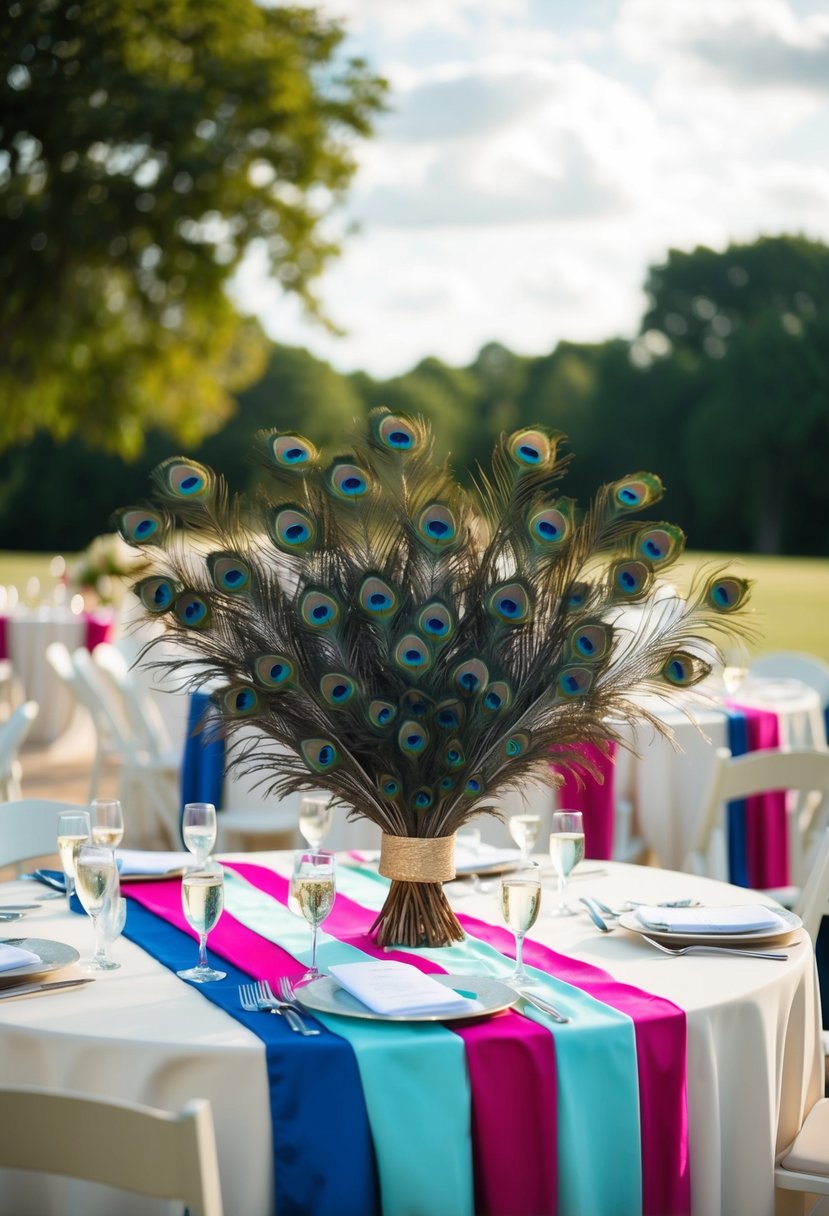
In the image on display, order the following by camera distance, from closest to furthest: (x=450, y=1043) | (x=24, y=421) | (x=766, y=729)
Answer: (x=450, y=1043) → (x=766, y=729) → (x=24, y=421)

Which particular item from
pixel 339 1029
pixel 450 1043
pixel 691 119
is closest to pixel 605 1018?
pixel 450 1043

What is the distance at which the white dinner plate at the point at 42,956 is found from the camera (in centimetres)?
230

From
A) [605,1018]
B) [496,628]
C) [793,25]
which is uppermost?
[793,25]

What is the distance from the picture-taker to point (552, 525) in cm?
253

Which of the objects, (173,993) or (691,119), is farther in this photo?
(691,119)

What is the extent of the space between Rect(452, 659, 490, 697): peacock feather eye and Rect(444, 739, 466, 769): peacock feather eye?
0.31 feet

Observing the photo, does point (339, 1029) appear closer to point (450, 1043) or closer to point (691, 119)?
point (450, 1043)

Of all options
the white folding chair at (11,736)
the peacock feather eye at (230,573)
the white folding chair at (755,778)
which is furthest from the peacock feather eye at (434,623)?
the white folding chair at (11,736)

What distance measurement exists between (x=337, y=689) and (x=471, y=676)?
9.6 inches

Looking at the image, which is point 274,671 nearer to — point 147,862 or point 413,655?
point 413,655

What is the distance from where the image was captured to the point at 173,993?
2.33 metres

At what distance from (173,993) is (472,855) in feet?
3.74

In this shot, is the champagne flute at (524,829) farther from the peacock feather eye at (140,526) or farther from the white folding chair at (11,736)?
the white folding chair at (11,736)

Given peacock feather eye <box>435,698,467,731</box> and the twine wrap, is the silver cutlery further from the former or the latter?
peacock feather eye <box>435,698,467,731</box>
